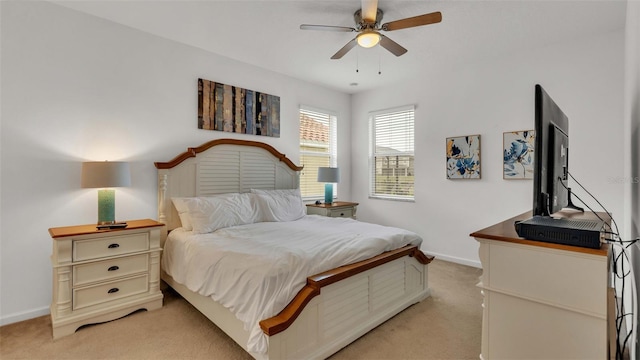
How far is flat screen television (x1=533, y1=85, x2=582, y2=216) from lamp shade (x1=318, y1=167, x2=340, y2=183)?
116 inches

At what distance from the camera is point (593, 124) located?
305 centimetres

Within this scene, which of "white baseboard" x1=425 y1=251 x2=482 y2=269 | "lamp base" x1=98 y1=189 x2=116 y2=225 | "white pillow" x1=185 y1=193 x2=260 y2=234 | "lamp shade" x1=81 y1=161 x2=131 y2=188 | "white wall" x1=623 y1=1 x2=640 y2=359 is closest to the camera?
"white wall" x1=623 y1=1 x2=640 y2=359

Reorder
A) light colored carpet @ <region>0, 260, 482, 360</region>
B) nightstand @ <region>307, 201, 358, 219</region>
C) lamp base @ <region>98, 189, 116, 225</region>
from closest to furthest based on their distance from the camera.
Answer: light colored carpet @ <region>0, 260, 482, 360</region>, lamp base @ <region>98, 189, 116, 225</region>, nightstand @ <region>307, 201, 358, 219</region>

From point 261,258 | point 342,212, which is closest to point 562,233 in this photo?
point 261,258

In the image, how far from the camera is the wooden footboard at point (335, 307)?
175 cm

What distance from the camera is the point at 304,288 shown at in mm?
1873

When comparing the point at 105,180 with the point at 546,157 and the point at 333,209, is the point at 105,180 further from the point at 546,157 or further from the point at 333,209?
the point at 546,157

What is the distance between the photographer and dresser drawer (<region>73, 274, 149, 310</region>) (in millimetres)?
2324

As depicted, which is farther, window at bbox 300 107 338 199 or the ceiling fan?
window at bbox 300 107 338 199

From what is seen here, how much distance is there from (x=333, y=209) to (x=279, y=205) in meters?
0.97

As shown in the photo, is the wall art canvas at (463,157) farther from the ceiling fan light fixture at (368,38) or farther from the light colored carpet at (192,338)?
the ceiling fan light fixture at (368,38)

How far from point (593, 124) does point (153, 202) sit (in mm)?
4639

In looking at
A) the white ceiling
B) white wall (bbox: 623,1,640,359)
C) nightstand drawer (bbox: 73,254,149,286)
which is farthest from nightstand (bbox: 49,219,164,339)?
white wall (bbox: 623,1,640,359)

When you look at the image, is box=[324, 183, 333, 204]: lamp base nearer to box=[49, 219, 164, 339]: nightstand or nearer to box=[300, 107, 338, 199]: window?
box=[300, 107, 338, 199]: window
